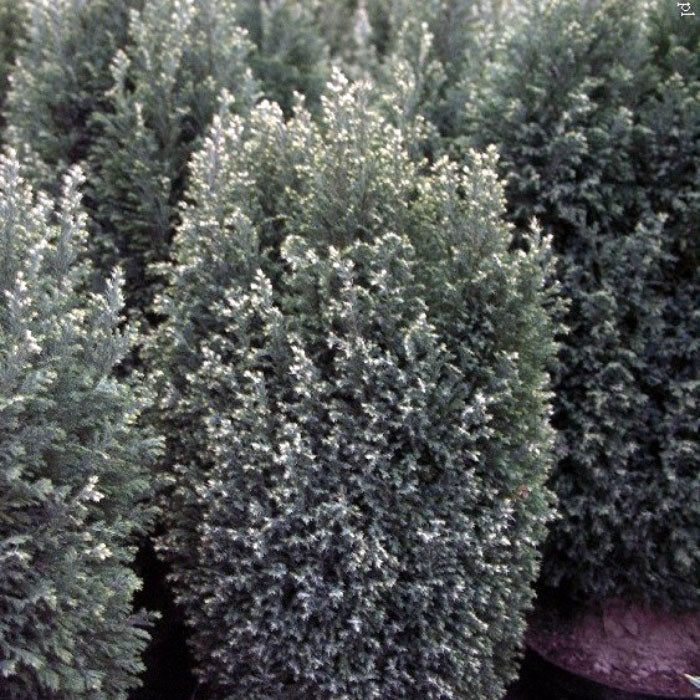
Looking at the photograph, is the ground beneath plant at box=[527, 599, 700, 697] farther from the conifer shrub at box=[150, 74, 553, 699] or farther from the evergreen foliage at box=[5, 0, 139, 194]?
the evergreen foliage at box=[5, 0, 139, 194]

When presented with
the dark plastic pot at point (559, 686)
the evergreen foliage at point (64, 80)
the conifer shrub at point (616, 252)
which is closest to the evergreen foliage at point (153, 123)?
the evergreen foliage at point (64, 80)

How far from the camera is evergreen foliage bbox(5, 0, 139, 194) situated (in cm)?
418

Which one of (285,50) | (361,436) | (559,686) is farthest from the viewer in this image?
(285,50)

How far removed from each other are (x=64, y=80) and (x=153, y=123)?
521 mm

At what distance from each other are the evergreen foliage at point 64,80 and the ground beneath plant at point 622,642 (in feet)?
10.0

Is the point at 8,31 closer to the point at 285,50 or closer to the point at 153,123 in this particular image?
the point at 285,50

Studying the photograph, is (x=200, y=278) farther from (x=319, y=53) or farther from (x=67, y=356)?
(x=319, y=53)

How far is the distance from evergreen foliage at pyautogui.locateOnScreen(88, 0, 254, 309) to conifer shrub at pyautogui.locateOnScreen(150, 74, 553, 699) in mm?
773

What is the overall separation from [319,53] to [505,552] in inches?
127

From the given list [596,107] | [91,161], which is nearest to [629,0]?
[596,107]

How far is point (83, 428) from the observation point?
2729 millimetres

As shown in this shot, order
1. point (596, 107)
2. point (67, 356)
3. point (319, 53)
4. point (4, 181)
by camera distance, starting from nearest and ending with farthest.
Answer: point (67, 356), point (4, 181), point (596, 107), point (319, 53)

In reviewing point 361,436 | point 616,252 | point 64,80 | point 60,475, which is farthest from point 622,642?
point 64,80

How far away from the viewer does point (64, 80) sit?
4.19 m
